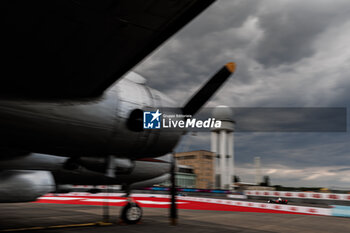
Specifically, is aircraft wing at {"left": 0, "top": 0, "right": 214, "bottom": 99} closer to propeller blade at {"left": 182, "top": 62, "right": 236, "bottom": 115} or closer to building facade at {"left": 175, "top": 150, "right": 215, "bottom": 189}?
propeller blade at {"left": 182, "top": 62, "right": 236, "bottom": 115}

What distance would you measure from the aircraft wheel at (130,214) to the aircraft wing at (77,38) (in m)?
6.52

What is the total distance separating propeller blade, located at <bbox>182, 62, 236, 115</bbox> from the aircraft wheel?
4.47 metres

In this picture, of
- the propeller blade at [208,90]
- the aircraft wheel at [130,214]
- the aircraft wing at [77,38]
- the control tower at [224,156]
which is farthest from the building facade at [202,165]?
the aircraft wing at [77,38]

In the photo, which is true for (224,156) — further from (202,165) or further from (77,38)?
(77,38)

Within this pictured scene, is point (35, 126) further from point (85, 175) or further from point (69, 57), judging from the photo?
point (85, 175)

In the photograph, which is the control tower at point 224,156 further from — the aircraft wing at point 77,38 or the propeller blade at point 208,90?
the aircraft wing at point 77,38

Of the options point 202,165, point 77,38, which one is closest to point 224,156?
point 202,165

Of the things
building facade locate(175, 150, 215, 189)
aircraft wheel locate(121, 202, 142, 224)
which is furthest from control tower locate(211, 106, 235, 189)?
aircraft wheel locate(121, 202, 142, 224)

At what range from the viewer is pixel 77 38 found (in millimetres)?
4570

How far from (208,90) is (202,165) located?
277 feet

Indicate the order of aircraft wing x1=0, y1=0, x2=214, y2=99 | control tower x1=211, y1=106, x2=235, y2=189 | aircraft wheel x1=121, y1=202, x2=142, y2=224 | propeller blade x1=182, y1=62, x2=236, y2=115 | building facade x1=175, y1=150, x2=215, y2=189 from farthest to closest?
building facade x1=175, y1=150, x2=215, y2=189 < control tower x1=211, y1=106, x2=235, y2=189 < aircraft wheel x1=121, y1=202, x2=142, y2=224 < propeller blade x1=182, y1=62, x2=236, y2=115 < aircraft wing x1=0, y1=0, x2=214, y2=99

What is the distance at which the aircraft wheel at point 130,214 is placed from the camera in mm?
11031

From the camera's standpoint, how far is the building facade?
300 feet

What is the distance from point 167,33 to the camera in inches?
177
